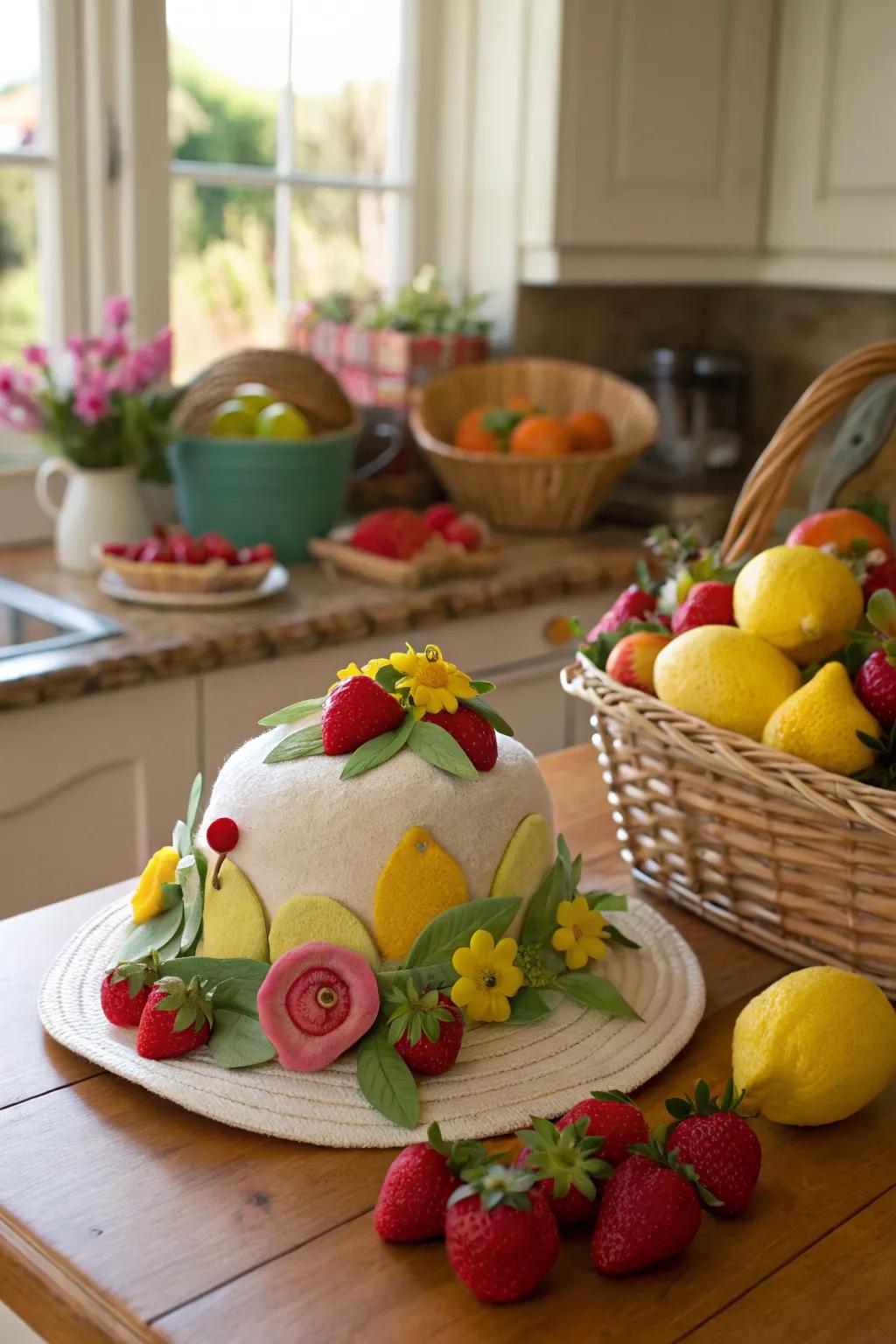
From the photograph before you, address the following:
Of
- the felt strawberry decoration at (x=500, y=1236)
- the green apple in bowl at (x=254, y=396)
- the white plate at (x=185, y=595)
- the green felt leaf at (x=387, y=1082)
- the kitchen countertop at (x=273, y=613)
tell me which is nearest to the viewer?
the felt strawberry decoration at (x=500, y=1236)

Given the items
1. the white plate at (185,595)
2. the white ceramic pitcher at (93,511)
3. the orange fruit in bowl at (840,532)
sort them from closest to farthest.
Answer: the orange fruit in bowl at (840,532) → the white plate at (185,595) → the white ceramic pitcher at (93,511)

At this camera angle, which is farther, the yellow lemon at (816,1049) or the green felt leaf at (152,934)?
the green felt leaf at (152,934)

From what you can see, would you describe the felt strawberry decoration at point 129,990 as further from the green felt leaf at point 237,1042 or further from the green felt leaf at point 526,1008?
the green felt leaf at point 526,1008

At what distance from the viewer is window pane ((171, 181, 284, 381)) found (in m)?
2.33

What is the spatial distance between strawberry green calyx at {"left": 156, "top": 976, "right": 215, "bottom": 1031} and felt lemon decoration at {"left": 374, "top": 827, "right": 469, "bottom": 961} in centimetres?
10

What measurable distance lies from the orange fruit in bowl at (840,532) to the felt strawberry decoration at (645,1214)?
539mm

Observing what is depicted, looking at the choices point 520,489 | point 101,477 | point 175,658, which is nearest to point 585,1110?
point 175,658

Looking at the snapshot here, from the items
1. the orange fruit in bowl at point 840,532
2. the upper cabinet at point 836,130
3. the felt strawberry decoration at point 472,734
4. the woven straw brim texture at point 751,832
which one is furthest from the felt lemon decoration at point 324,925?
the upper cabinet at point 836,130

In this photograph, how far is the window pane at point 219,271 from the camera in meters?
2.33

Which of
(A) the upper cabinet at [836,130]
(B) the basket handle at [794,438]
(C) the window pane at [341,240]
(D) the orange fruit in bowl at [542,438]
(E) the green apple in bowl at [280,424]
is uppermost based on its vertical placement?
(A) the upper cabinet at [836,130]

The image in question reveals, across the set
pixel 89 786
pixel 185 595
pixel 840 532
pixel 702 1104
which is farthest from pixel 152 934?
pixel 185 595

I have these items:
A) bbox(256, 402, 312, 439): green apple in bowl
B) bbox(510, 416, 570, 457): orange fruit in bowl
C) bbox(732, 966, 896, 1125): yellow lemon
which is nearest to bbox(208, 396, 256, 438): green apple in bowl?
bbox(256, 402, 312, 439): green apple in bowl

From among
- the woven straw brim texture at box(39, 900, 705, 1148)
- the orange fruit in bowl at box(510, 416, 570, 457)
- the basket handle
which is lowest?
the woven straw brim texture at box(39, 900, 705, 1148)

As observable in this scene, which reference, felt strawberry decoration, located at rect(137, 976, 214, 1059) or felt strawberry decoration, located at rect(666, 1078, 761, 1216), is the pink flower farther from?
felt strawberry decoration, located at rect(666, 1078, 761, 1216)
